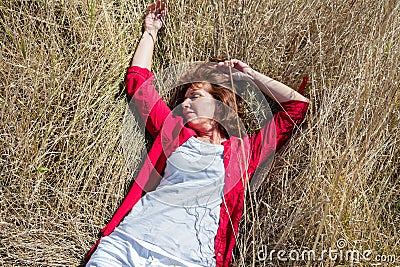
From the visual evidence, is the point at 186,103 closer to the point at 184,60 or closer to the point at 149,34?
the point at 184,60

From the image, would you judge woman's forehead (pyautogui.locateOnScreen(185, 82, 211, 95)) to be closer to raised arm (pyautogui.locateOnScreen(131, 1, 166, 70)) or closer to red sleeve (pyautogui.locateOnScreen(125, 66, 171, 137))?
red sleeve (pyautogui.locateOnScreen(125, 66, 171, 137))

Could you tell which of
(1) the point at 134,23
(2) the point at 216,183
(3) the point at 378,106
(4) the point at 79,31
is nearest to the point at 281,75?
(3) the point at 378,106

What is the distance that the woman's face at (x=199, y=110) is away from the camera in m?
2.15

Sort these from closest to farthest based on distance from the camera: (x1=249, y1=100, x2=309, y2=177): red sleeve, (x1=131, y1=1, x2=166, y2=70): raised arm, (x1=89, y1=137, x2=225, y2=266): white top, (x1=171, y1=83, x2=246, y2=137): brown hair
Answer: (x1=89, y1=137, x2=225, y2=266): white top < (x1=249, y1=100, x2=309, y2=177): red sleeve < (x1=171, y1=83, x2=246, y2=137): brown hair < (x1=131, y1=1, x2=166, y2=70): raised arm

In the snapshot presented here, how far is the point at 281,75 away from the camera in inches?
88.6

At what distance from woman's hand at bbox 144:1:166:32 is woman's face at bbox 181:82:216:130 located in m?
0.45

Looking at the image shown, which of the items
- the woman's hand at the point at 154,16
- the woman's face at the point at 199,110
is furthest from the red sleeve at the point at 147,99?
the woman's hand at the point at 154,16

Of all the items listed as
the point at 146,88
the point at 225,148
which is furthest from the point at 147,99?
the point at 225,148

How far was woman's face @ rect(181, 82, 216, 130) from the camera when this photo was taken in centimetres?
215

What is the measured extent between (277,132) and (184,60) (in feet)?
1.97

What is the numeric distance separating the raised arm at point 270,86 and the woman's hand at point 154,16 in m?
0.41

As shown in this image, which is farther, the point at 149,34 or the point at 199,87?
the point at 149,34

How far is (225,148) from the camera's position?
82.7 inches

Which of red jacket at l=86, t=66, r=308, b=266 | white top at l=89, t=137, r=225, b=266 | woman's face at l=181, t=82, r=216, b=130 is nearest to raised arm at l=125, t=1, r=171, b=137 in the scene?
red jacket at l=86, t=66, r=308, b=266
